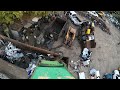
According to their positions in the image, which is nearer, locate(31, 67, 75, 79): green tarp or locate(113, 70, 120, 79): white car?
locate(31, 67, 75, 79): green tarp

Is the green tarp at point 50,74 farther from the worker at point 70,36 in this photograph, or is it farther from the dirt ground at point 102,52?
the worker at point 70,36

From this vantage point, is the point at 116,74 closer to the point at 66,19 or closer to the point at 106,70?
the point at 106,70

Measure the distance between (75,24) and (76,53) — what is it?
2183 mm

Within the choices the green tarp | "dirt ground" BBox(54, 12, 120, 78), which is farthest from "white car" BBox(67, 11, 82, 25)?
the green tarp

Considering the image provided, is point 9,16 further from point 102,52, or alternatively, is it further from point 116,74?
point 116,74

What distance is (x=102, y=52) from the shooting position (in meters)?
12.8

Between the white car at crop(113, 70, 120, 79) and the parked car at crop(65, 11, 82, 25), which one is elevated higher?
the parked car at crop(65, 11, 82, 25)

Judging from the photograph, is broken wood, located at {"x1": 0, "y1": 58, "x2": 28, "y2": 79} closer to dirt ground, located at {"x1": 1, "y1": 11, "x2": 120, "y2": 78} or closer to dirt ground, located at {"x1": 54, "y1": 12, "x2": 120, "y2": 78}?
dirt ground, located at {"x1": 1, "y1": 11, "x2": 120, "y2": 78}

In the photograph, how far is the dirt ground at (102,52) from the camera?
471 inches

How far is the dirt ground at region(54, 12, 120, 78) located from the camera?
471 inches

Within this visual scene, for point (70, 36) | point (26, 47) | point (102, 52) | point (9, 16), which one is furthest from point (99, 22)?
point (9, 16)

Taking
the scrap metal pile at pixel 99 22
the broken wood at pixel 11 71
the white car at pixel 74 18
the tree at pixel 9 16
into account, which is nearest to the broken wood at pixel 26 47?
the tree at pixel 9 16
